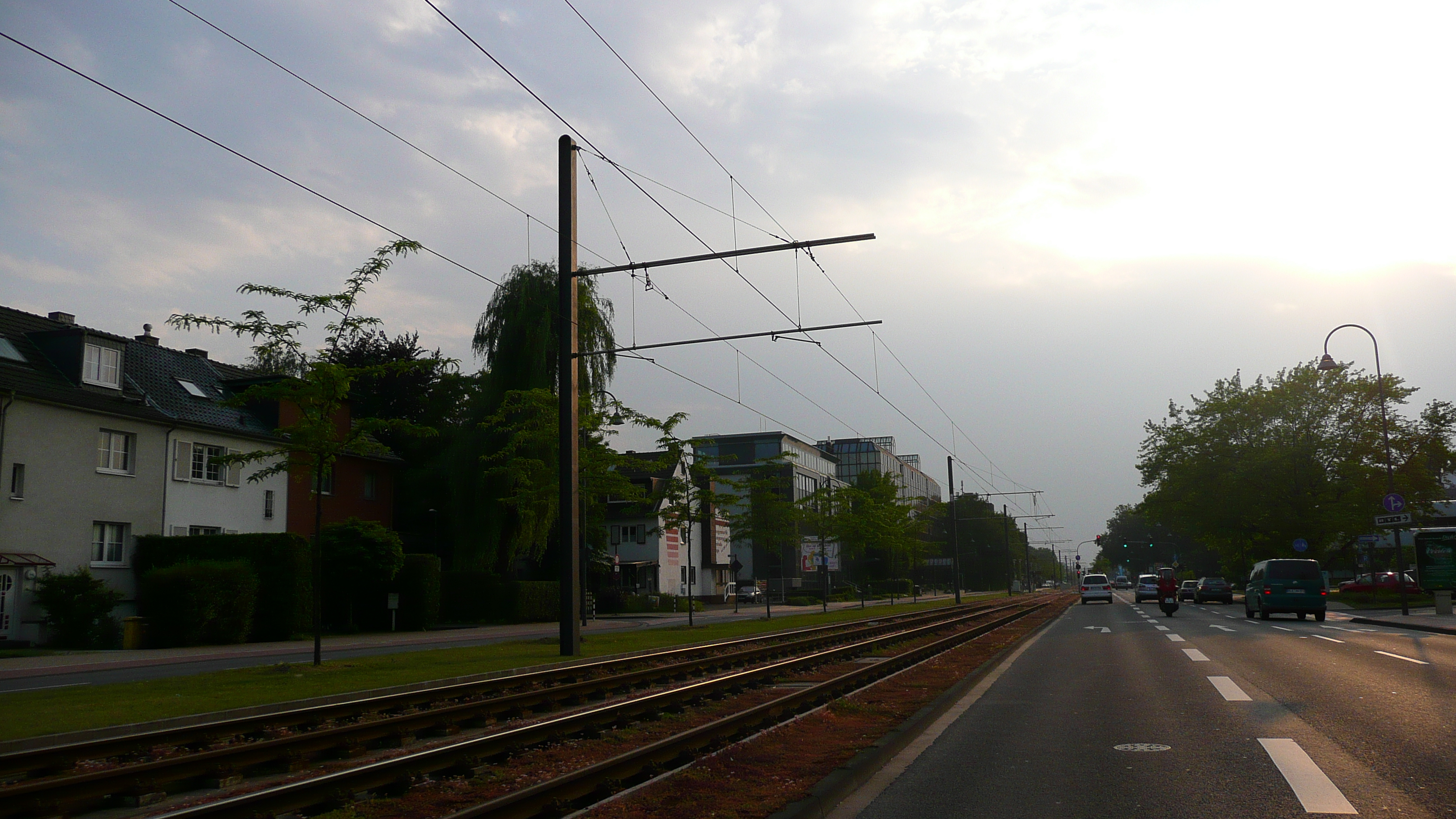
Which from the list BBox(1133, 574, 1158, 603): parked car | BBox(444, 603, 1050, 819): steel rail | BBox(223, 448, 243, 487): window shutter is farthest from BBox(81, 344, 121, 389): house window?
BBox(1133, 574, 1158, 603): parked car

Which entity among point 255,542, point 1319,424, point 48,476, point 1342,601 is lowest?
point 1342,601

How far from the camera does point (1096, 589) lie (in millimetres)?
56125

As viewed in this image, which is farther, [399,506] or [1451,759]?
[399,506]

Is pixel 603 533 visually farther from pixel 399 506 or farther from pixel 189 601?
pixel 189 601

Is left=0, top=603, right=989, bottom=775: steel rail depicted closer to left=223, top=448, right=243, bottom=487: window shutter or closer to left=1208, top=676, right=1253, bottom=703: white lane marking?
left=1208, top=676, right=1253, bottom=703: white lane marking

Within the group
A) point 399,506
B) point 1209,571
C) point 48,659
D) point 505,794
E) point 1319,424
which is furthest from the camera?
point 1209,571

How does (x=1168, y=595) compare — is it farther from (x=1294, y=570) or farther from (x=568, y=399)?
(x=568, y=399)

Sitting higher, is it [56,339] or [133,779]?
[56,339]

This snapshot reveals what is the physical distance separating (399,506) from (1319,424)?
46669 millimetres

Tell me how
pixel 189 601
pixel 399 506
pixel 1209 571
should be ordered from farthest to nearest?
pixel 1209 571 → pixel 399 506 → pixel 189 601

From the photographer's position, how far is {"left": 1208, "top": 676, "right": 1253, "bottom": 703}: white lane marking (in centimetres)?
1133

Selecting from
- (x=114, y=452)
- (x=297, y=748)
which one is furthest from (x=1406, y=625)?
(x=114, y=452)

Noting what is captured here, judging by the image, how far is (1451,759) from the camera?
7484 millimetres

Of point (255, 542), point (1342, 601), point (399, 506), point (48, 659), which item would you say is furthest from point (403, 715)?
point (1342, 601)
